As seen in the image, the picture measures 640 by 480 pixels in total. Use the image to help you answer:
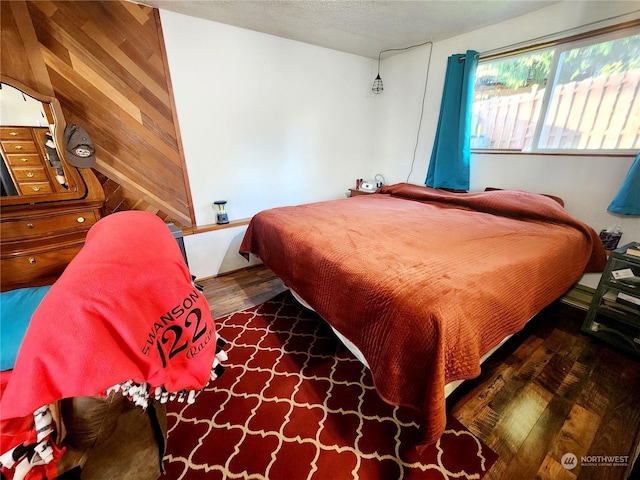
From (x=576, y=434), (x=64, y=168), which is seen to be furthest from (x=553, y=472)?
(x=64, y=168)

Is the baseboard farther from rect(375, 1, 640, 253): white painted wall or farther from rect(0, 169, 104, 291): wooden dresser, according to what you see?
rect(0, 169, 104, 291): wooden dresser

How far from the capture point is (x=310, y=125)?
3.13m

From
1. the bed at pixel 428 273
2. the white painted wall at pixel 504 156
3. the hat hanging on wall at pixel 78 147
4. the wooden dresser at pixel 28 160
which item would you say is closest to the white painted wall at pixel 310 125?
the white painted wall at pixel 504 156

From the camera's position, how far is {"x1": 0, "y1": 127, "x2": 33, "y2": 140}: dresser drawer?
153 cm

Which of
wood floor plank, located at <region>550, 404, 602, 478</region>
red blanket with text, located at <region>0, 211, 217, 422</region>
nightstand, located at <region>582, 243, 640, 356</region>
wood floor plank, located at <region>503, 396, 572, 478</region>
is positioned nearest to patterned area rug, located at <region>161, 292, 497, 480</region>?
wood floor plank, located at <region>503, 396, 572, 478</region>

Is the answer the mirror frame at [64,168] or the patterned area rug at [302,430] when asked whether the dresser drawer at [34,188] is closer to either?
the mirror frame at [64,168]

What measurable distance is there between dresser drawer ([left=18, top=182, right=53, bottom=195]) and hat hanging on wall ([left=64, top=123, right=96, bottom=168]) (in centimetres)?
21

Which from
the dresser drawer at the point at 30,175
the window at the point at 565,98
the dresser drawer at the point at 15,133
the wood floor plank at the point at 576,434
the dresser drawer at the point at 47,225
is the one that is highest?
the window at the point at 565,98

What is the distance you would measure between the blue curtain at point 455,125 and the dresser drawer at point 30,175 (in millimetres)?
3373

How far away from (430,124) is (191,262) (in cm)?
310

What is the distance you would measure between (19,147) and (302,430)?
7.84ft

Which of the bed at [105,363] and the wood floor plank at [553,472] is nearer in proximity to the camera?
the bed at [105,363]

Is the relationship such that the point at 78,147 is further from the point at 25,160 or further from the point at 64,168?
the point at 25,160

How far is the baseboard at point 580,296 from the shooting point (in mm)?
2061
